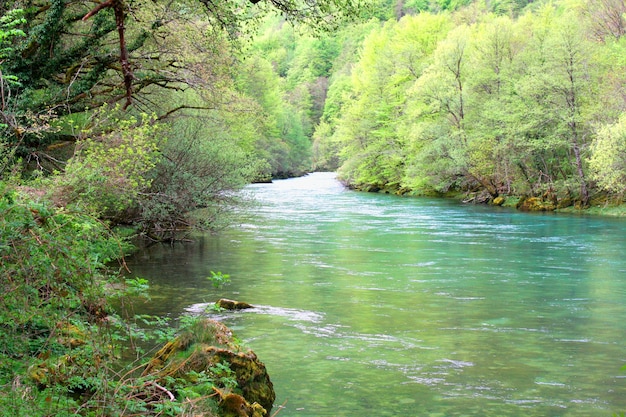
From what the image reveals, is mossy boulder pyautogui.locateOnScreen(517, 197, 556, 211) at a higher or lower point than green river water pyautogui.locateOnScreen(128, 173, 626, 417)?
higher

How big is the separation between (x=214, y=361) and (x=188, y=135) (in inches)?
577

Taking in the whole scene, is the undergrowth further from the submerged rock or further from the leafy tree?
the leafy tree

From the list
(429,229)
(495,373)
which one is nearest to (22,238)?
(495,373)

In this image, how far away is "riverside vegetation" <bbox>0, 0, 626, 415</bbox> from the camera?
615cm

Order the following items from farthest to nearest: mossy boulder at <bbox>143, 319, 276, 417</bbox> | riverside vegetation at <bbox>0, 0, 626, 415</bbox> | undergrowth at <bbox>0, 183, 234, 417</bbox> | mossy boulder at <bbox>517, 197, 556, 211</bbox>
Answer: mossy boulder at <bbox>517, 197, 556, 211</bbox> < mossy boulder at <bbox>143, 319, 276, 417</bbox> < riverside vegetation at <bbox>0, 0, 626, 415</bbox> < undergrowth at <bbox>0, 183, 234, 417</bbox>

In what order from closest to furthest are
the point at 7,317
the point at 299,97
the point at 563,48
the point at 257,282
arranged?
1. the point at 7,317
2. the point at 257,282
3. the point at 563,48
4. the point at 299,97

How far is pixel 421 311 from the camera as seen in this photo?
562 inches

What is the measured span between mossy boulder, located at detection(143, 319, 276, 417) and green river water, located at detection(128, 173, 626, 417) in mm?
480

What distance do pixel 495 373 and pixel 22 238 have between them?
7.35m

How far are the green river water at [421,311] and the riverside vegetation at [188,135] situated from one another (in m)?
1.89

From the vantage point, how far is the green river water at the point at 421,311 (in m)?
9.36

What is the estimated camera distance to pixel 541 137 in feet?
Result: 131

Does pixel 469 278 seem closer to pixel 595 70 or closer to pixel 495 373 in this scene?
pixel 495 373

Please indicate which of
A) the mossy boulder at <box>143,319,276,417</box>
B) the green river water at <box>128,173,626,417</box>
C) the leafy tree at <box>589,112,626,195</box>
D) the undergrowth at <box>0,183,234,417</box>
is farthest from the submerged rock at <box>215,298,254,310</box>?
the leafy tree at <box>589,112,626,195</box>
